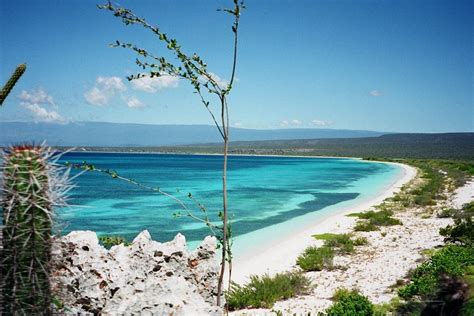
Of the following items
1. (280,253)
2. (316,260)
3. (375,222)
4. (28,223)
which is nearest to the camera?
(28,223)

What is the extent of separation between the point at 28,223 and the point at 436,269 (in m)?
7.90

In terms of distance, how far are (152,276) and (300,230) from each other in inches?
628

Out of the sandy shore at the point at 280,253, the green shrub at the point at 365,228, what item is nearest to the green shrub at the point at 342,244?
the sandy shore at the point at 280,253

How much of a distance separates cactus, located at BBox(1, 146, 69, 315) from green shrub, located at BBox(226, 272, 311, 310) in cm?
617

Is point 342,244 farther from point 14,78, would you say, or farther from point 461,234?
point 14,78

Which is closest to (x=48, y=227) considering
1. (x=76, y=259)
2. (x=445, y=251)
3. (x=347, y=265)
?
(x=76, y=259)

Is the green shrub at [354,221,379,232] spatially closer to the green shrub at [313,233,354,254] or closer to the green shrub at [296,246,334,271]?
the green shrub at [313,233,354,254]

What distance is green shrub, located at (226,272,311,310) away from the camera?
880cm

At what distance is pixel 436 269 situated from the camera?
8.31m

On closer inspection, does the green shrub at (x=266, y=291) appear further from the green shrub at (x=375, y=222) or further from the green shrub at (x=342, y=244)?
the green shrub at (x=375, y=222)

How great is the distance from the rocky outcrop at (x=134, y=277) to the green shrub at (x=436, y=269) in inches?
154

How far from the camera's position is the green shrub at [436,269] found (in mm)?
7672

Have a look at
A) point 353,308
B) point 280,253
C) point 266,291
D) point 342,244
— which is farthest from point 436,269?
point 280,253

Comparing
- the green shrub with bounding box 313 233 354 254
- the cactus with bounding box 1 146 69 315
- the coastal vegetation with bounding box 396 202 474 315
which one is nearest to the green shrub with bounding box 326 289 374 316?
the coastal vegetation with bounding box 396 202 474 315
